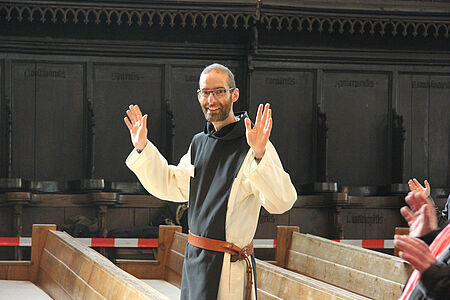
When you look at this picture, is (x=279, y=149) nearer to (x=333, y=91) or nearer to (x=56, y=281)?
(x=333, y=91)

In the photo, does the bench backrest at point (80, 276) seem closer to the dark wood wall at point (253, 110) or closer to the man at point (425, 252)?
the man at point (425, 252)

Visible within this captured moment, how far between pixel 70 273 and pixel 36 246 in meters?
1.45

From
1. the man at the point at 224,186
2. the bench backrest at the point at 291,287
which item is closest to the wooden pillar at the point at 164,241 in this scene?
the bench backrest at the point at 291,287

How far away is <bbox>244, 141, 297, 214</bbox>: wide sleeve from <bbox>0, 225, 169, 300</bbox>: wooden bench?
2.31 ft

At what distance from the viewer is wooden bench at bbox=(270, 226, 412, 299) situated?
14.8 feet

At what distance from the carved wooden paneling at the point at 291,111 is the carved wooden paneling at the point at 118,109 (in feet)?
4.97

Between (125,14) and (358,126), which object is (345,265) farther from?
(125,14)

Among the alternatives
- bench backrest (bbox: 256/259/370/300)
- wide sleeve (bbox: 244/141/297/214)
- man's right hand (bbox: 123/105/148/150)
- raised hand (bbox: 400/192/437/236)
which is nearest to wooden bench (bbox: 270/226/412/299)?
bench backrest (bbox: 256/259/370/300)

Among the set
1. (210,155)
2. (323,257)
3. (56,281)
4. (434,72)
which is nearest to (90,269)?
(56,281)

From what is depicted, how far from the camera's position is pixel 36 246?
5.94 metres

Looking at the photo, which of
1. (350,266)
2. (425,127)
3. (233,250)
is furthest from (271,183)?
(425,127)

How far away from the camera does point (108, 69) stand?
9.68 m

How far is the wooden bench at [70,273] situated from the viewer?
Answer: 3.40 metres

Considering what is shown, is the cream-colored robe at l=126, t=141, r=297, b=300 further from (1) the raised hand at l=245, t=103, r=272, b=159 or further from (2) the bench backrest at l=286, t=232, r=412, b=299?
(2) the bench backrest at l=286, t=232, r=412, b=299
